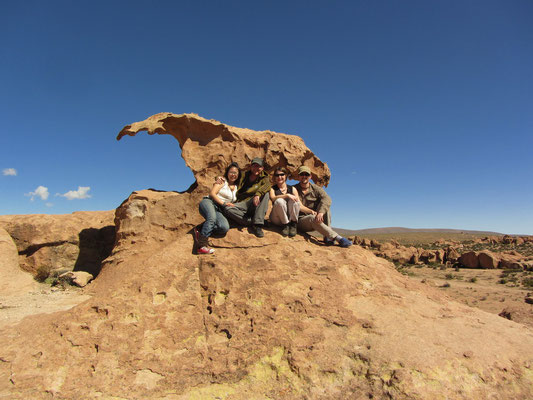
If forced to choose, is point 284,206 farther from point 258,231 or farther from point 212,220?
point 212,220

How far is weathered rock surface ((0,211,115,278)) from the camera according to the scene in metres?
7.31

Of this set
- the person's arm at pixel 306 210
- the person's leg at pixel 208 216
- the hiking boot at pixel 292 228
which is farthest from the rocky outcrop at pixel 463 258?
the person's leg at pixel 208 216

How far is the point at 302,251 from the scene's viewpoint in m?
4.95

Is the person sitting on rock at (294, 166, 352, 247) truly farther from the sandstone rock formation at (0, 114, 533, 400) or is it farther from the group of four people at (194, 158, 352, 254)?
the sandstone rock formation at (0, 114, 533, 400)

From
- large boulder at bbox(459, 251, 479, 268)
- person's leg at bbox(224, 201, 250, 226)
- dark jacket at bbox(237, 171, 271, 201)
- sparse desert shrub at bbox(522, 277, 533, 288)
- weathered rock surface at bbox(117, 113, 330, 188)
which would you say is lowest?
sparse desert shrub at bbox(522, 277, 533, 288)

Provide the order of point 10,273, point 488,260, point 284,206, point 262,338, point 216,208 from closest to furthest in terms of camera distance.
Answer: point 262,338 → point 216,208 → point 284,206 → point 10,273 → point 488,260

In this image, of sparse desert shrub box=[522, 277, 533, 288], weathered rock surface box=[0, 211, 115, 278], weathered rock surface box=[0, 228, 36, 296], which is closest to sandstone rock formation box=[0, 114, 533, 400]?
weathered rock surface box=[0, 228, 36, 296]

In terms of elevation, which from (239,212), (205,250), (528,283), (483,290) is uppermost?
(239,212)

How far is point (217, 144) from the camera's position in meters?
6.68

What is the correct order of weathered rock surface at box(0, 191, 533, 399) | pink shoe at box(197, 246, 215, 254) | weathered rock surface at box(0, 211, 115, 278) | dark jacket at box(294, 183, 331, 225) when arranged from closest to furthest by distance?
1. weathered rock surface at box(0, 191, 533, 399)
2. pink shoe at box(197, 246, 215, 254)
3. dark jacket at box(294, 183, 331, 225)
4. weathered rock surface at box(0, 211, 115, 278)

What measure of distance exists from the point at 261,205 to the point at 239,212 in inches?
16.6

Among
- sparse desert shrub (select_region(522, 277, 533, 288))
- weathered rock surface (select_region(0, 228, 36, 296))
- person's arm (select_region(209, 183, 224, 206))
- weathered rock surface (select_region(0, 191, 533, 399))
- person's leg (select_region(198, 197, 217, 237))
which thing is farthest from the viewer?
sparse desert shrub (select_region(522, 277, 533, 288))

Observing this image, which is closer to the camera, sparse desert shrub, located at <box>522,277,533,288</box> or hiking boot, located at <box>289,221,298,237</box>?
hiking boot, located at <box>289,221,298,237</box>

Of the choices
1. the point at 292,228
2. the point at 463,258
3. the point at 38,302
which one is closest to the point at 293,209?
the point at 292,228
